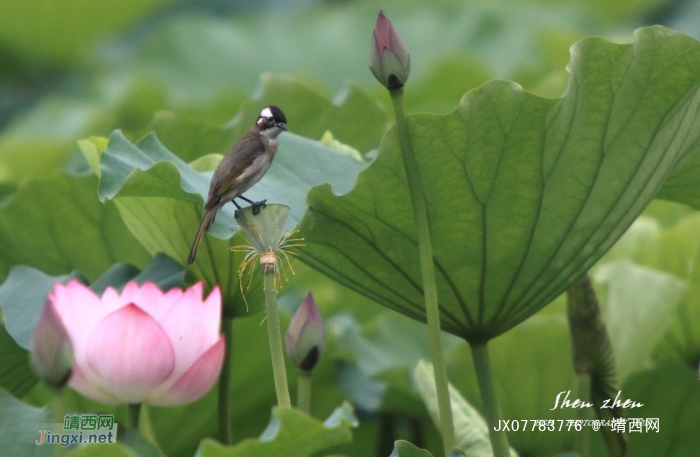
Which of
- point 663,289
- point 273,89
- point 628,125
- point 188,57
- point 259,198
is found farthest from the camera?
point 188,57

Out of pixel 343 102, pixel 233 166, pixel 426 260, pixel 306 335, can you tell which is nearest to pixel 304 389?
pixel 306 335

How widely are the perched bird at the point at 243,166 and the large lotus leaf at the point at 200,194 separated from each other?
0.06 ft

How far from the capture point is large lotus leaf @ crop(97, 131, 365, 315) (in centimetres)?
97

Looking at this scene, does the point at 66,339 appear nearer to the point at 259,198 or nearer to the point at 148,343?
the point at 148,343

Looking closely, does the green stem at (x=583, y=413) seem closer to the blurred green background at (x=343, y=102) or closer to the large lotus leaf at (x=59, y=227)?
the blurred green background at (x=343, y=102)

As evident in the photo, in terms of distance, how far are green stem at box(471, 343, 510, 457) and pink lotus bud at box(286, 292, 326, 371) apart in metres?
0.18

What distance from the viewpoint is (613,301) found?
4.64 feet

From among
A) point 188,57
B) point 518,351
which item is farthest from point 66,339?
point 188,57

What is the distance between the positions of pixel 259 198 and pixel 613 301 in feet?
1.96

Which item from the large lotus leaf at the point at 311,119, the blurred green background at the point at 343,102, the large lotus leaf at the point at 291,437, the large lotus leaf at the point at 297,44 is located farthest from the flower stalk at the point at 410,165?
the large lotus leaf at the point at 297,44

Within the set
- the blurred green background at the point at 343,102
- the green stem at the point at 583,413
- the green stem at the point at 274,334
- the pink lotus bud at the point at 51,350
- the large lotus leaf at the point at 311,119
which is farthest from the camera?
the large lotus leaf at the point at 311,119

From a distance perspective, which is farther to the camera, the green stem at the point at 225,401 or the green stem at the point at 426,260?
the green stem at the point at 225,401

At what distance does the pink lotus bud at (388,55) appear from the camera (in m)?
0.80

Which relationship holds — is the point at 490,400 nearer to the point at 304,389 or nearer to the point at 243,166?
the point at 304,389
